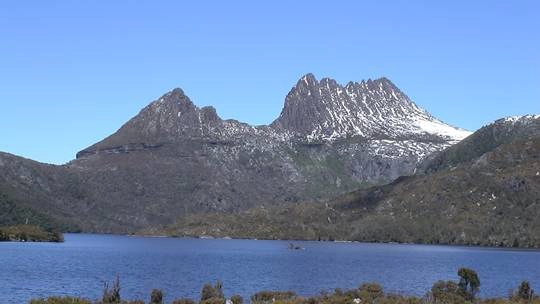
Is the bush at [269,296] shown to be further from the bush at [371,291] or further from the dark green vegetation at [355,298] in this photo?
the bush at [371,291]

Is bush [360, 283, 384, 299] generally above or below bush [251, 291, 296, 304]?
above

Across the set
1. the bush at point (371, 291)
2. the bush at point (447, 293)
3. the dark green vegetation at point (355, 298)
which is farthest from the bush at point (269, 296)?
the bush at point (447, 293)

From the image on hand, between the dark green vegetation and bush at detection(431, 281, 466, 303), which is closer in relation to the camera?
the dark green vegetation

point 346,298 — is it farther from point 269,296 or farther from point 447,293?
point 447,293

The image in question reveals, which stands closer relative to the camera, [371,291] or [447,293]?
[447,293]

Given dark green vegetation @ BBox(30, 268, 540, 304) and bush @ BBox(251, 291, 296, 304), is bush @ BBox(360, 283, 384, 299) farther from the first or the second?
bush @ BBox(251, 291, 296, 304)

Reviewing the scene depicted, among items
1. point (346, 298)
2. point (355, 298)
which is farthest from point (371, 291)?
point (346, 298)

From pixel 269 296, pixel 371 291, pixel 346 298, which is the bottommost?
pixel 269 296

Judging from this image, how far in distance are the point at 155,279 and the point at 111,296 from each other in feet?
241

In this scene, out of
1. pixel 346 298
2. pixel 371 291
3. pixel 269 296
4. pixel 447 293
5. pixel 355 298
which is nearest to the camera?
pixel 346 298

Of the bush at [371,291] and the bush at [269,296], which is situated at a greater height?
the bush at [371,291]

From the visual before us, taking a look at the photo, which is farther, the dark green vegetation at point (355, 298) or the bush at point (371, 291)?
the bush at point (371, 291)

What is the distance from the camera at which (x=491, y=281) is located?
199375mm

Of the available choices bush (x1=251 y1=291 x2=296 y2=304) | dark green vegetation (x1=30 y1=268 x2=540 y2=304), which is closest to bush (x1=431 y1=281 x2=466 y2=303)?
dark green vegetation (x1=30 y1=268 x2=540 y2=304)
